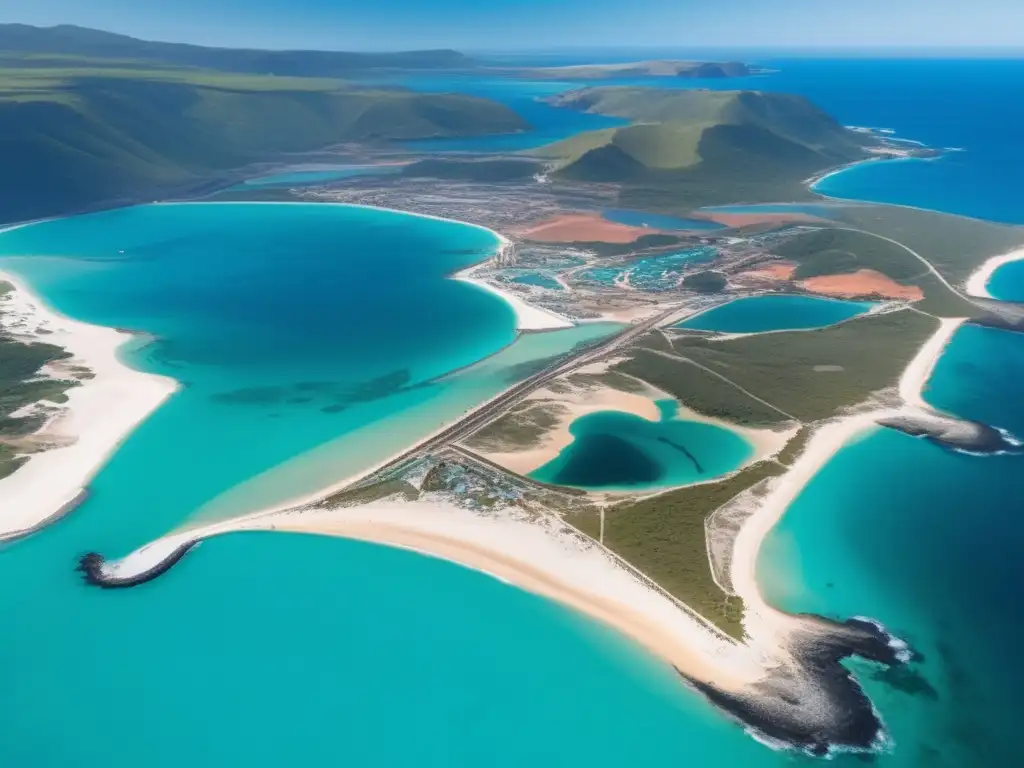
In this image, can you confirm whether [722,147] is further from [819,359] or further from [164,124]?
[164,124]

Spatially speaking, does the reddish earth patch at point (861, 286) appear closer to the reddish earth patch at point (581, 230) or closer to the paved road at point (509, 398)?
the paved road at point (509, 398)

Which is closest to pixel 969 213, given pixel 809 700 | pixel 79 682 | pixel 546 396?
pixel 546 396

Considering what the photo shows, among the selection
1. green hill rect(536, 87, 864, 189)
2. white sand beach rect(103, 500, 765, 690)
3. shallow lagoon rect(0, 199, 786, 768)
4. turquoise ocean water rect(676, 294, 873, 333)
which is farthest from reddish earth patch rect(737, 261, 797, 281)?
white sand beach rect(103, 500, 765, 690)

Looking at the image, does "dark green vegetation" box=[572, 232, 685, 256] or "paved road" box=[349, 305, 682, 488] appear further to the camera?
"dark green vegetation" box=[572, 232, 685, 256]

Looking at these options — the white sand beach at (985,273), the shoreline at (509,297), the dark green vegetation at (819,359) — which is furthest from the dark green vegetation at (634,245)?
the white sand beach at (985,273)

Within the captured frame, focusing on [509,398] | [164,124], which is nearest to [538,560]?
[509,398]

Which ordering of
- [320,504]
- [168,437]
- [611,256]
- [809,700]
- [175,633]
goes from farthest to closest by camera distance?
[611,256] → [168,437] → [320,504] → [175,633] → [809,700]

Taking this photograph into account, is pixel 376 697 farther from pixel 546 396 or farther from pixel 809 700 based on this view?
pixel 546 396

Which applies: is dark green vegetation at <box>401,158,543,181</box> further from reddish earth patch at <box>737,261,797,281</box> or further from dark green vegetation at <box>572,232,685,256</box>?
reddish earth patch at <box>737,261,797,281</box>
